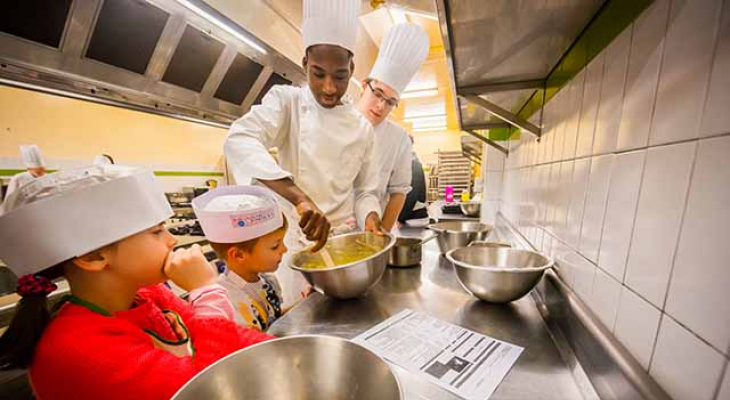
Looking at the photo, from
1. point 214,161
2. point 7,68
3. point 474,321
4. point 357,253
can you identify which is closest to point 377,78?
point 357,253

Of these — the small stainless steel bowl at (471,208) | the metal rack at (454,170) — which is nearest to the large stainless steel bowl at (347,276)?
the small stainless steel bowl at (471,208)

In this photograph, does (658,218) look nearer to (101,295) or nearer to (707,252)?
(707,252)

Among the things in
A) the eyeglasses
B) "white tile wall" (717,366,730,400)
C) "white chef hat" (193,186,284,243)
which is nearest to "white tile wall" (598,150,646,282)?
"white tile wall" (717,366,730,400)

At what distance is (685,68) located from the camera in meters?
0.34

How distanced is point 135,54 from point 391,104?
5.07 ft

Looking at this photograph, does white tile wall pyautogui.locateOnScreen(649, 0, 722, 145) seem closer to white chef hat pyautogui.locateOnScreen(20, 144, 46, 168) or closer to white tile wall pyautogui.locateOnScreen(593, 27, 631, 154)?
white tile wall pyautogui.locateOnScreen(593, 27, 631, 154)

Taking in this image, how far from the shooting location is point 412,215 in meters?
2.39

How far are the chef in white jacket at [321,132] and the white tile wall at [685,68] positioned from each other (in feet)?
2.89

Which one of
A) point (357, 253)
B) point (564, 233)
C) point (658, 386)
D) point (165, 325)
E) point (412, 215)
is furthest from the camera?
point (412, 215)

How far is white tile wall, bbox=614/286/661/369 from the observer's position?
1.24 feet

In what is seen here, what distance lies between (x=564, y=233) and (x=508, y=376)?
463 mm

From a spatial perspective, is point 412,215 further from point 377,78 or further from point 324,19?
point 324,19

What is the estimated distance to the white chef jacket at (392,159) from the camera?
1.68 meters

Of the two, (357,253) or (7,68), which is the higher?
(7,68)
